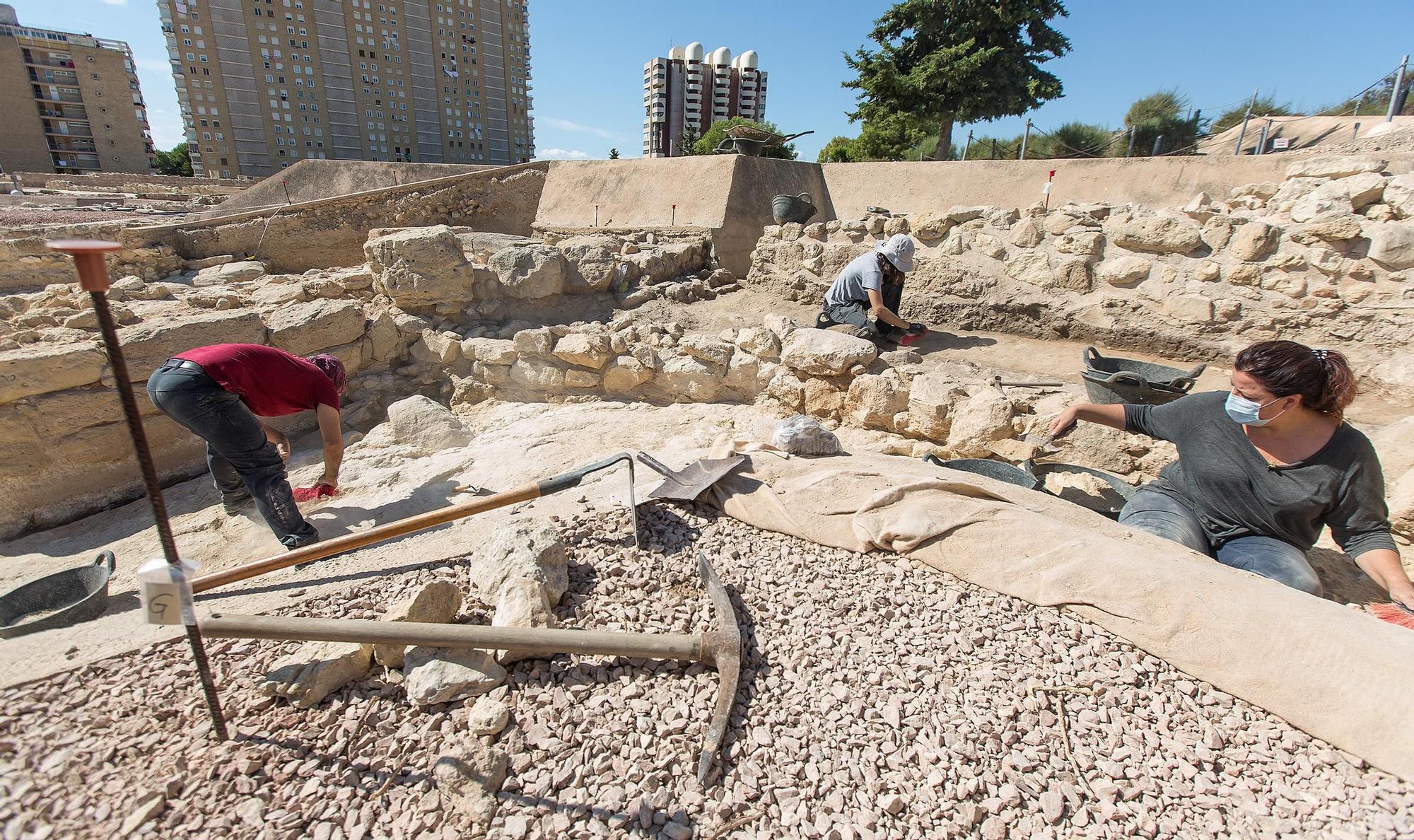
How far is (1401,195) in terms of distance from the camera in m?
4.59

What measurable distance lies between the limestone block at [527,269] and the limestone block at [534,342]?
41.4 inches

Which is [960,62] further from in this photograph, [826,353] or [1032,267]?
[826,353]

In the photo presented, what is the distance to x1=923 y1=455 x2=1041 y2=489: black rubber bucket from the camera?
3.12 m

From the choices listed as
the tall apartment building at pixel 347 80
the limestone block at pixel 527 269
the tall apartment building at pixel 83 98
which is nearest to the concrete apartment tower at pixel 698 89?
the tall apartment building at pixel 347 80

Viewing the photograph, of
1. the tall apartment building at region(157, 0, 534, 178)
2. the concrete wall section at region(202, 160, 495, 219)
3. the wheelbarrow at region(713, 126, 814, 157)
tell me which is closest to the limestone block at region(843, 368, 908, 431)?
the wheelbarrow at region(713, 126, 814, 157)

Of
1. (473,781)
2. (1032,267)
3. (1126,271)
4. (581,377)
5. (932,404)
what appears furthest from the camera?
(1032,267)

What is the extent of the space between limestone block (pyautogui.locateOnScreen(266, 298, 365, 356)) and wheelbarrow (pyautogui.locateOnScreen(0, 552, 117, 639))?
2427mm

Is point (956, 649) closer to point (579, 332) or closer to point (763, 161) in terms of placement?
point (579, 332)

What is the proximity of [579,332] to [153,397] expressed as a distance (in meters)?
2.86

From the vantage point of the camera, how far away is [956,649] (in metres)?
1.94

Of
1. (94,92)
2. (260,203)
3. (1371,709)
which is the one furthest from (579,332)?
(94,92)

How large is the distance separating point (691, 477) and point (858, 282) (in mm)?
3404

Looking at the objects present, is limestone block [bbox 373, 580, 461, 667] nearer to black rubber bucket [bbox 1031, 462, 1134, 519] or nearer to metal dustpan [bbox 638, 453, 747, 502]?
metal dustpan [bbox 638, 453, 747, 502]

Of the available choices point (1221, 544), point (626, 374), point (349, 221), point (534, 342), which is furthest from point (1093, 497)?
point (349, 221)
